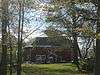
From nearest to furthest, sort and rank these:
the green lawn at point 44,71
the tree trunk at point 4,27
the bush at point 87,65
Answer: the tree trunk at point 4,27
the green lawn at point 44,71
the bush at point 87,65

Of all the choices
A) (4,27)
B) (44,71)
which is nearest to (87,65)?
(44,71)

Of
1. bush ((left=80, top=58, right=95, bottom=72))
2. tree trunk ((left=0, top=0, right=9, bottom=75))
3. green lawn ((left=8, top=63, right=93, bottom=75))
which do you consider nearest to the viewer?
tree trunk ((left=0, top=0, right=9, bottom=75))

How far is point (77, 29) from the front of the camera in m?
12.2

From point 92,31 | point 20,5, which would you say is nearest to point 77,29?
point 92,31

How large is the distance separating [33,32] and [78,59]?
22.8 meters

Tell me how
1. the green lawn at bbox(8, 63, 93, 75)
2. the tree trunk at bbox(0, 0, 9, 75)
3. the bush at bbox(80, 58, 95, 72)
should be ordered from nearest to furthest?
1. the tree trunk at bbox(0, 0, 9, 75)
2. the green lawn at bbox(8, 63, 93, 75)
3. the bush at bbox(80, 58, 95, 72)

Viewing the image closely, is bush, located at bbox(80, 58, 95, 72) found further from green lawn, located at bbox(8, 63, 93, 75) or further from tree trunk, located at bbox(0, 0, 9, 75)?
tree trunk, located at bbox(0, 0, 9, 75)

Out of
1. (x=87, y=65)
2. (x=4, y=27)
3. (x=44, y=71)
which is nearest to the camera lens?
(x=4, y=27)

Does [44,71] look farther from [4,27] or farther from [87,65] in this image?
[4,27]

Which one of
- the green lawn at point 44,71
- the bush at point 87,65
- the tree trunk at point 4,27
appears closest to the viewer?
the tree trunk at point 4,27

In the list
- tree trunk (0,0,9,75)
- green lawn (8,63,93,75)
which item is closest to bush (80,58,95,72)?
green lawn (8,63,93,75)

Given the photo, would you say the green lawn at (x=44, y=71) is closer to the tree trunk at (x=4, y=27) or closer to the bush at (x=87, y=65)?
the bush at (x=87, y=65)

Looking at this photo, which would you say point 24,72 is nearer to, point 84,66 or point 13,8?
point 13,8

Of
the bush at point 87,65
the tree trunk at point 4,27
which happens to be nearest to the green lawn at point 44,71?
the bush at point 87,65
